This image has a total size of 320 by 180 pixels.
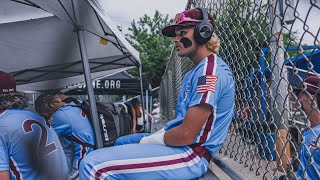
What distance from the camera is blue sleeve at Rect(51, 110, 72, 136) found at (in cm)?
388

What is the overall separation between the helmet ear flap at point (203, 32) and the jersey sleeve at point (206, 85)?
8.8 inches

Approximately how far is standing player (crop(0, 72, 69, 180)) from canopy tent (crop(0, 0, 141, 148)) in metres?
0.98

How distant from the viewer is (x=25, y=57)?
6.38 m

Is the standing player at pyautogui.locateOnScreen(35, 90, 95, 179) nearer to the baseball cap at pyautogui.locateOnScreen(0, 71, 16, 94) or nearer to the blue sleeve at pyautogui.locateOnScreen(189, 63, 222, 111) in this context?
the baseball cap at pyautogui.locateOnScreen(0, 71, 16, 94)

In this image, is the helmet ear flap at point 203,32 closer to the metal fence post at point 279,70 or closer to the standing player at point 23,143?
the metal fence post at point 279,70

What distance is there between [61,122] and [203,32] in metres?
2.36

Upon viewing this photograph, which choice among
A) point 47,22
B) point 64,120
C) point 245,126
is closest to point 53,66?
point 47,22

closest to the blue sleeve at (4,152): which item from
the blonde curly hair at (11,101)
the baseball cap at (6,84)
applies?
the blonde curly hair at (11,101)

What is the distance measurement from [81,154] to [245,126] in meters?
2.15

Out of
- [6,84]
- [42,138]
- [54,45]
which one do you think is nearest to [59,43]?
[54,45]

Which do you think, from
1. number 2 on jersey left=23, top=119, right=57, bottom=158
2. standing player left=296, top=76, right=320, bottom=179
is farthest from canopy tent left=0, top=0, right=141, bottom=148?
standing player left=296, top=76, right=320, bottom=179

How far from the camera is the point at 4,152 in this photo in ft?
7.50

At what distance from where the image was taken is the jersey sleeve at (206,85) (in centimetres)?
179

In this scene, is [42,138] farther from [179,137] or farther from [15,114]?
[179,137]
